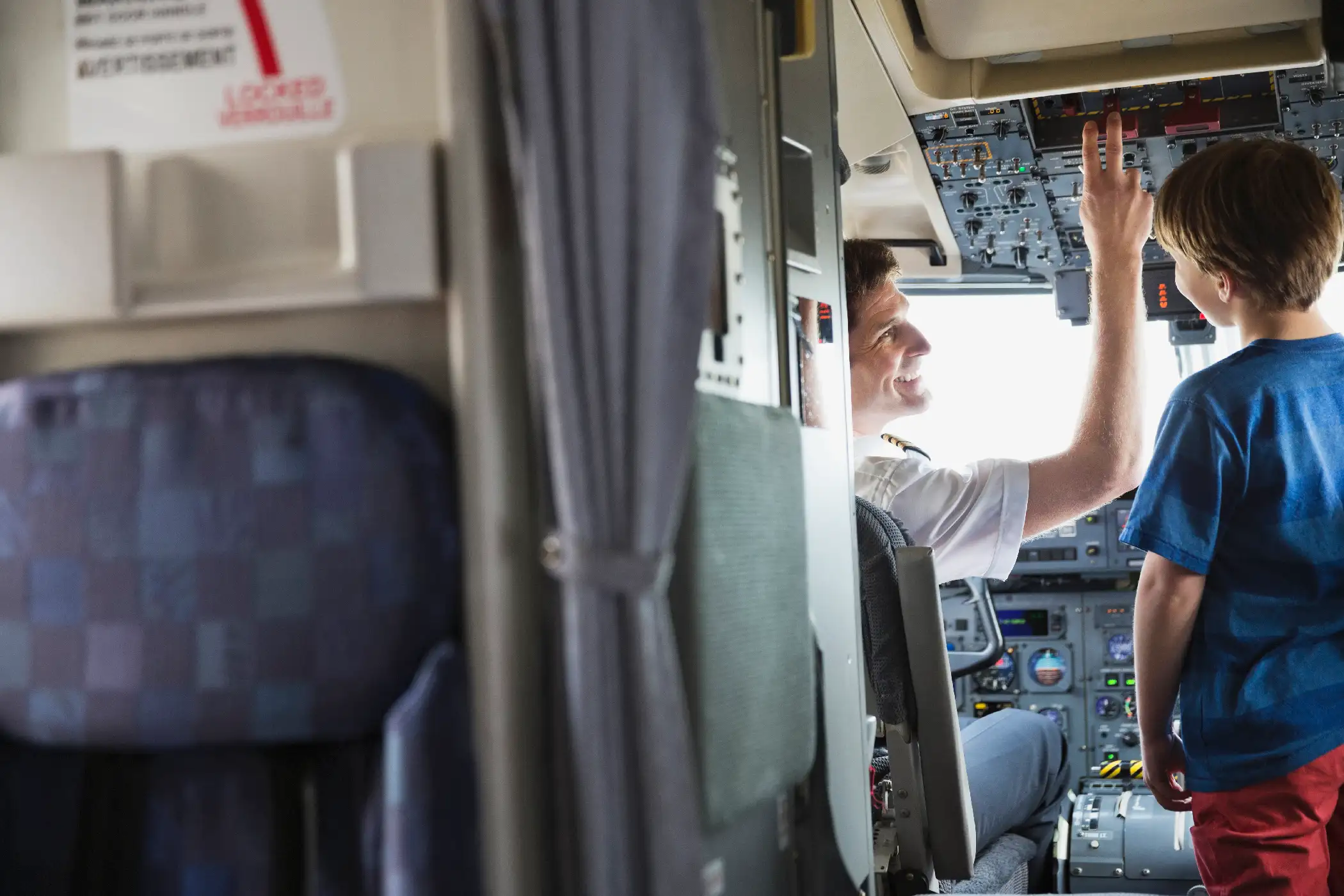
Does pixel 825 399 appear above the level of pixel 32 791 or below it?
above

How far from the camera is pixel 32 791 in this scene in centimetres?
123

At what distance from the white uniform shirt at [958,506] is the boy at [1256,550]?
1.96 feet

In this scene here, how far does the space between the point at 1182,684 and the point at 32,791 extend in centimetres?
176

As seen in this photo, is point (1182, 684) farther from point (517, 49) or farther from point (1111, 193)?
point (517, 49)

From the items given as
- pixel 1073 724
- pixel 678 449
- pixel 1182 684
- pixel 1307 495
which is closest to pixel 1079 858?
pixel 1073 724

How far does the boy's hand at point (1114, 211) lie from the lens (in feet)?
7.97

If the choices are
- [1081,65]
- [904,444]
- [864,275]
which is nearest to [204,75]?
[864,275]

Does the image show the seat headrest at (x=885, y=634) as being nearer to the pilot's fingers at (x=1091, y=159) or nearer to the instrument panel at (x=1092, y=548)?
the pilot's fingers at (x=1091, y=159)

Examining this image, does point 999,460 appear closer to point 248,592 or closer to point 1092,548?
point 248,592

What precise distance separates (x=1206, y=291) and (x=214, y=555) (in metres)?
1.73

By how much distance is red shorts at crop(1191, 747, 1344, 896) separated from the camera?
6.24 ft

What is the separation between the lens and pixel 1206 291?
213cm

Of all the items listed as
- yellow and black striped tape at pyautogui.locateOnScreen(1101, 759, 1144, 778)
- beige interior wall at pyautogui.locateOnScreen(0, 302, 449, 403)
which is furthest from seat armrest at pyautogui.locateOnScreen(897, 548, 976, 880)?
yellow and black striped tape at pyautogui.locateOnScreen(1101, 759, 1144, 778)

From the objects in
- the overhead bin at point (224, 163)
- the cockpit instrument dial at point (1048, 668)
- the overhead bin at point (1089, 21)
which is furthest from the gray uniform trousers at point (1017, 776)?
the overhead bin at point (224, 163)
